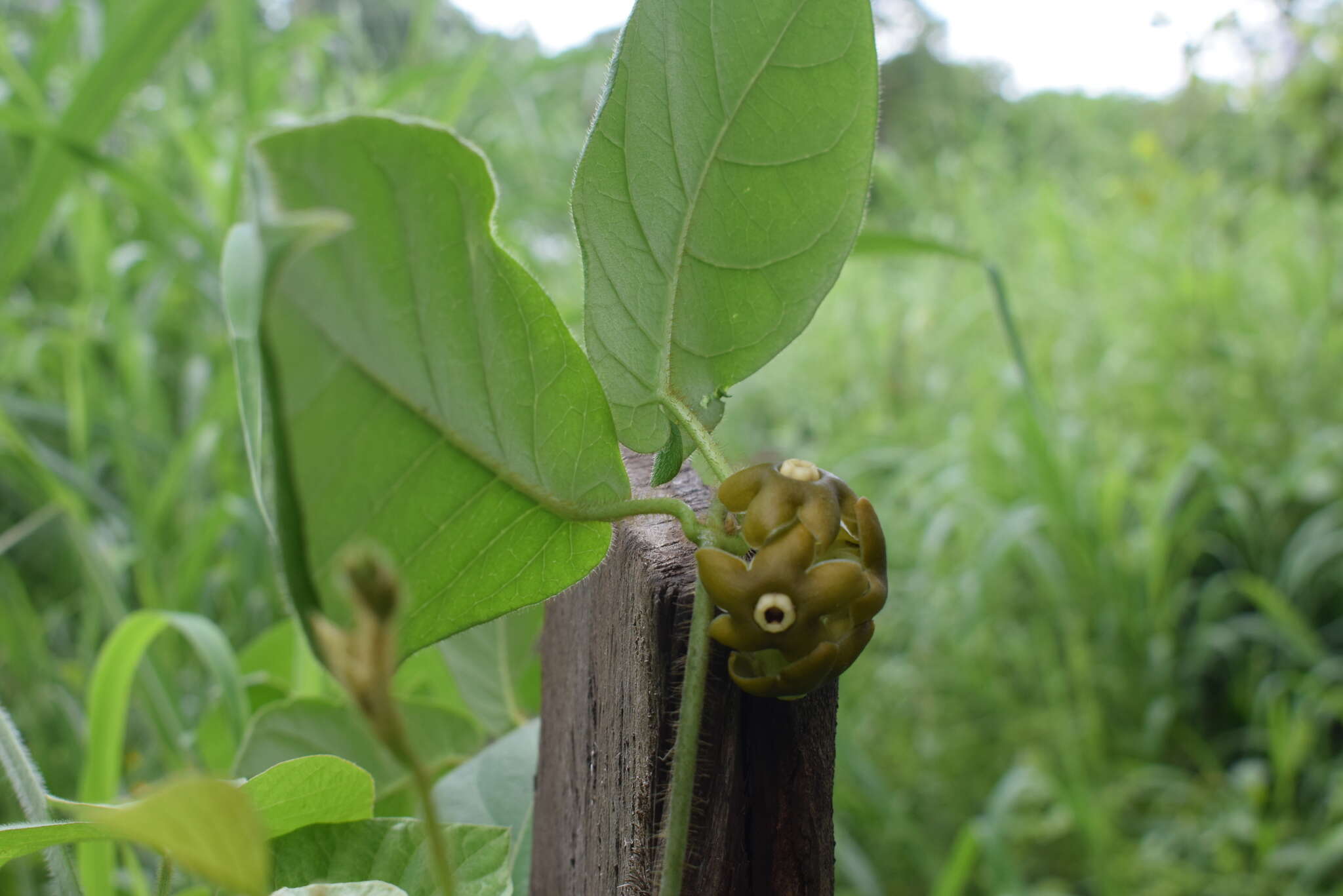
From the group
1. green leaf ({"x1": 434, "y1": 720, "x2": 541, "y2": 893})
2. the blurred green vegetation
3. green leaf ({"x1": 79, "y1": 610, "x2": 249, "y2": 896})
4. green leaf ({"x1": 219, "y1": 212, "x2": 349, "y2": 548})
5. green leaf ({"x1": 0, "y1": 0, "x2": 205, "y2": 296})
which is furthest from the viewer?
the blurred green vegetation

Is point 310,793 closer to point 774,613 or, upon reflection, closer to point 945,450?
point 774,613

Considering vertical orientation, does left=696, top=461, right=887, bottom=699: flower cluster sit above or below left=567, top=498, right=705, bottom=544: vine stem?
below

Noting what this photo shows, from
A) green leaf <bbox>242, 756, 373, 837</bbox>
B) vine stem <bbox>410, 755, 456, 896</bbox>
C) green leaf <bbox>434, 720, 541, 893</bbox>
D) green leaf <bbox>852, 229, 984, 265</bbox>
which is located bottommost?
vine stem <bbox>410, 755, 456, 896</bbox>

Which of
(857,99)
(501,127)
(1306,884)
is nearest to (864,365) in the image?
(501,127)

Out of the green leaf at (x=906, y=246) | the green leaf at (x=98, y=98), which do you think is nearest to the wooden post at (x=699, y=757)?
the green leaf at (x=906, y=246)

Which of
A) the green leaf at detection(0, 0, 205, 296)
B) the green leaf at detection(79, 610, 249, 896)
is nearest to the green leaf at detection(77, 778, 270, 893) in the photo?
the green leaf at detection(79, 610, 249, 896)

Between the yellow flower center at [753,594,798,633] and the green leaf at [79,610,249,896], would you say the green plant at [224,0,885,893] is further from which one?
the green leaf at [79,610,249,896]

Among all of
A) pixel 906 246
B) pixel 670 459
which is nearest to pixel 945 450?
pixel 906 246
